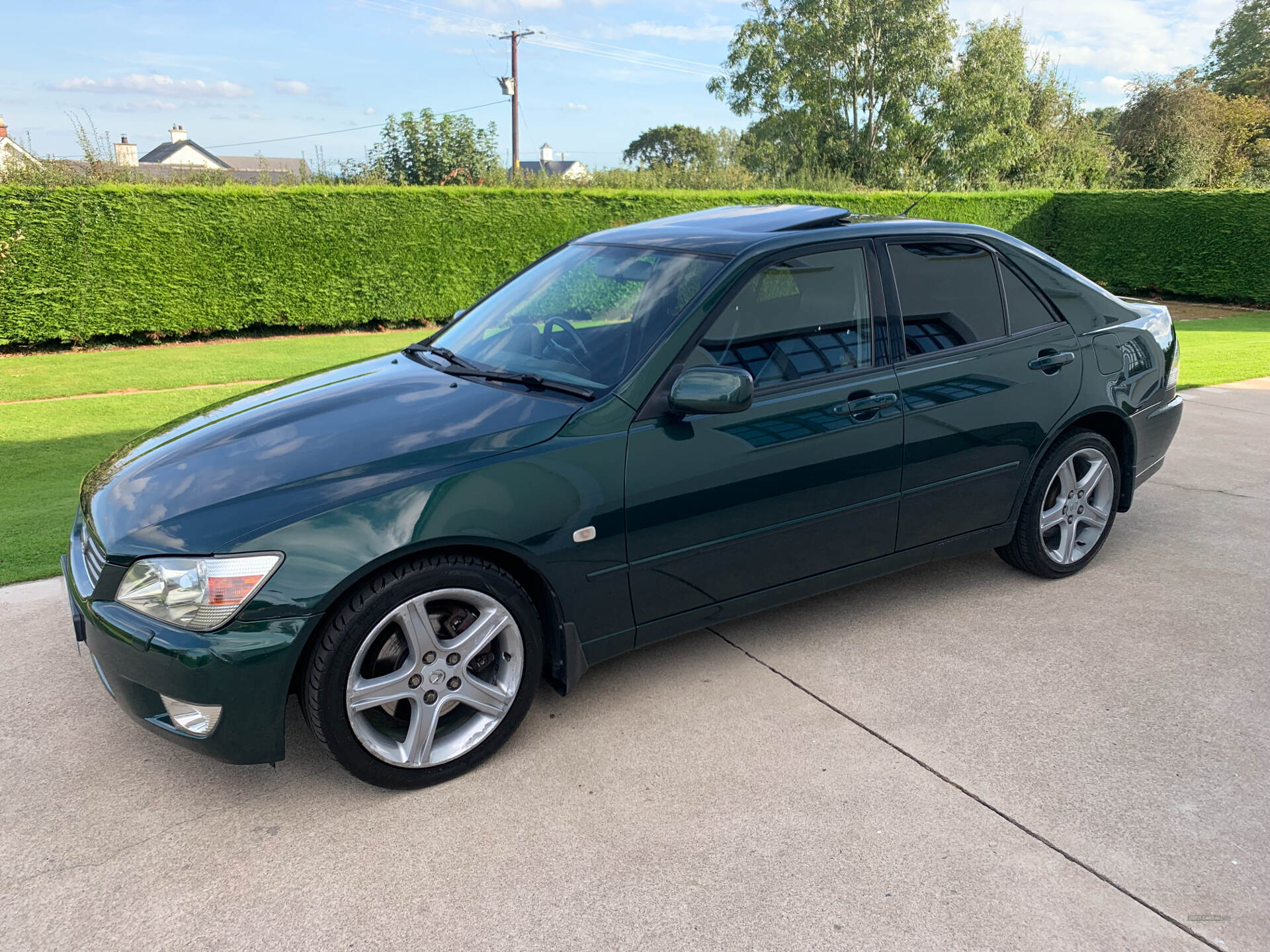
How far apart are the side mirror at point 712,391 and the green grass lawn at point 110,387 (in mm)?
3477

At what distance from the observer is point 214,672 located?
8.31 feet

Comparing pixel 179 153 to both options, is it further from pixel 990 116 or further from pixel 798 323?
pixel 798 323

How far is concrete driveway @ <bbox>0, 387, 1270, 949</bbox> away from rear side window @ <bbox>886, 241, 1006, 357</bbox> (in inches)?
48.8

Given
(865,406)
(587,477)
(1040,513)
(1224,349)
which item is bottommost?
(1224,349)

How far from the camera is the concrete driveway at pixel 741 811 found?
234 cm

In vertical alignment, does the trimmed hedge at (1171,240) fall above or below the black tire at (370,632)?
above

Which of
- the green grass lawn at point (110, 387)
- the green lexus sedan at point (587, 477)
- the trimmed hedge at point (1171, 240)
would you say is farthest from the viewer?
the trimmed hedge at point (1171, 240)

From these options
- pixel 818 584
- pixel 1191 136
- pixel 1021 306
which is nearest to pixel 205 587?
pixel 818 584

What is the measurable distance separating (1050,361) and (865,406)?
1.16 m

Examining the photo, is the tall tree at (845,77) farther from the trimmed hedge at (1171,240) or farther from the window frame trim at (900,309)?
the window frame trim at (900,309)

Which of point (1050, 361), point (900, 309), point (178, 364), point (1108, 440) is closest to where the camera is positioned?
point (900, 309)

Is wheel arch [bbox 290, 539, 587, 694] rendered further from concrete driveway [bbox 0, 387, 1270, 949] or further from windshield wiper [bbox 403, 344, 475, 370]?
windshield wiper [bbox 403, 344, 475, 370]

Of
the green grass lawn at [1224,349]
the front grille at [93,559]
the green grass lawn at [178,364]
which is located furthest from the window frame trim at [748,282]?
the green grass lawn at [178,364]

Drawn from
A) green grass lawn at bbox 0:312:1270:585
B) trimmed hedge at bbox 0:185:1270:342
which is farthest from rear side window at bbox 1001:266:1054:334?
trimmed hedge at bbox 0:185:1270:342
